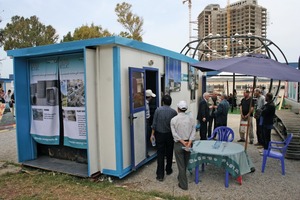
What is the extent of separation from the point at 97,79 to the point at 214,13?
34.6 meters

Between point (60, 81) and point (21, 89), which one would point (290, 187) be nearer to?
point (60, 81)

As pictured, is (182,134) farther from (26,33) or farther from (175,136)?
(26,33)

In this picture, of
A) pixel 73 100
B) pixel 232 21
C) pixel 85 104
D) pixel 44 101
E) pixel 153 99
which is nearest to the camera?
pixel 85 104

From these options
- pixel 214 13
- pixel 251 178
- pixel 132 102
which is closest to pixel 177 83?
pixel 132 102

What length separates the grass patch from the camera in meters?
3.82

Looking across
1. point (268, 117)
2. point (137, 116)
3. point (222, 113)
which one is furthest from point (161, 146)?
point (268, 117)

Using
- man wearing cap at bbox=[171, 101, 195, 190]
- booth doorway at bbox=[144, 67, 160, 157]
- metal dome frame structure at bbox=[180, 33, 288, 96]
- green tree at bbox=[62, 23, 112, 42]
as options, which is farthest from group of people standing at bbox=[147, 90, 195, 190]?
green tree at bbox=[62, 23, 112, 42]

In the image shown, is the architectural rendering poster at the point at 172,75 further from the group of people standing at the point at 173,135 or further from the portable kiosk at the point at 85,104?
the group of people standing at the point at 173,135

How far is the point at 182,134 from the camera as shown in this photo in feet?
13.2

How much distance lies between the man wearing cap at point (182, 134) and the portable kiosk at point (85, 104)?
99 centimetres

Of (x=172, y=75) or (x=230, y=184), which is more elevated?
(x=172, y=75)

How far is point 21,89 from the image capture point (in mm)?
5312

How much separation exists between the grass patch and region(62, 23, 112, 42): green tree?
19369 mm

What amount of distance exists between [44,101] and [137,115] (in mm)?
2176
